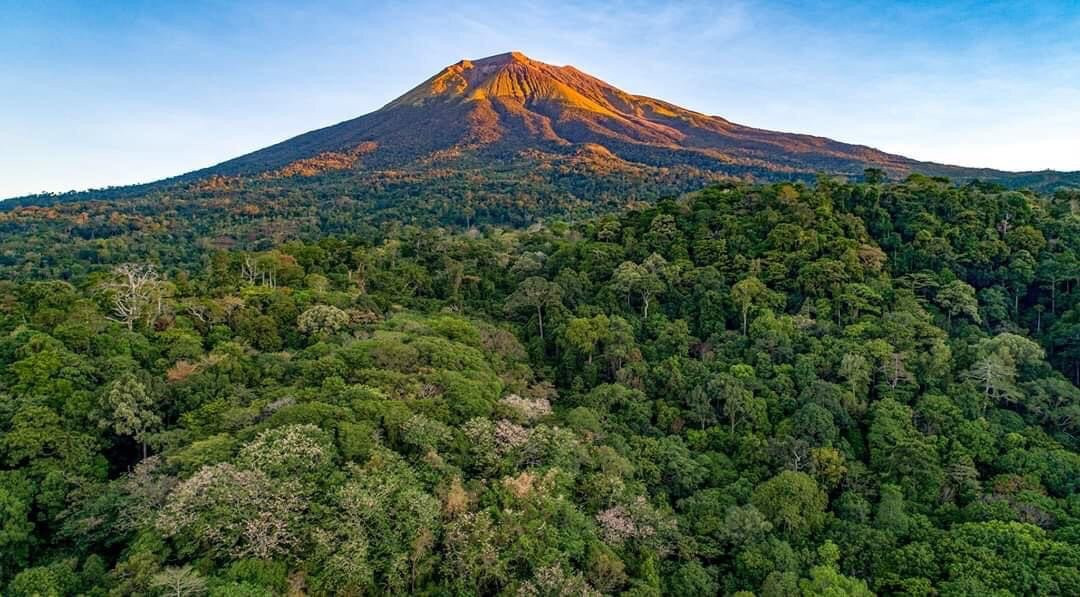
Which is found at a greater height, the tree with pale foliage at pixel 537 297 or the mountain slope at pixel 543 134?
the mountain slope at pixel 543 134

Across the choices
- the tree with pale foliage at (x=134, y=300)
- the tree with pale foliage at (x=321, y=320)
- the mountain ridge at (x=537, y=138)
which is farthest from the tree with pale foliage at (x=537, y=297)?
the mountain ridge at (x=537, y=138)

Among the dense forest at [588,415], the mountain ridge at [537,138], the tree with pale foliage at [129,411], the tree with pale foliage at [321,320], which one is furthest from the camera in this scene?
the mountain ridge at [537,138]

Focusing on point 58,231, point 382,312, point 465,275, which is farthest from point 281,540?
point 58,231

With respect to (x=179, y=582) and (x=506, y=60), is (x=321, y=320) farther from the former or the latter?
(x=506, y=60)

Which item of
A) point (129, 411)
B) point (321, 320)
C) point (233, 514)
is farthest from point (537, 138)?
point (233, 514)

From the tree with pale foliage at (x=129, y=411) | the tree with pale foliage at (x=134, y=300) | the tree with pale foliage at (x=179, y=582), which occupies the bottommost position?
the tree with pale foliage at (x=179, y=582)

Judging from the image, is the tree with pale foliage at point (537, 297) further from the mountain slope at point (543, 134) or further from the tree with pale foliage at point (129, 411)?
the mountain slope at point (543, 134)

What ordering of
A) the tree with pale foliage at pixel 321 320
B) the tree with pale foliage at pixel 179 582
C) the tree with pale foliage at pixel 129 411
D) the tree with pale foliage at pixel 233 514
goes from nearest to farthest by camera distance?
the tree with pale foliage at pixel 179 582
the tree with pale foliage at pixel 233 514
the tree with pale foliage at pixel 129 411
the tree with pale foliage at pixel 321 320

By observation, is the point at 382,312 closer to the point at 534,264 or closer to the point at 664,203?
the point at 534,264

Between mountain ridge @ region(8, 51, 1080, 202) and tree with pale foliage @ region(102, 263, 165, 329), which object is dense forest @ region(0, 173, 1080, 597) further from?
mountain ridge @ region(8, 51, 1080, 202)
